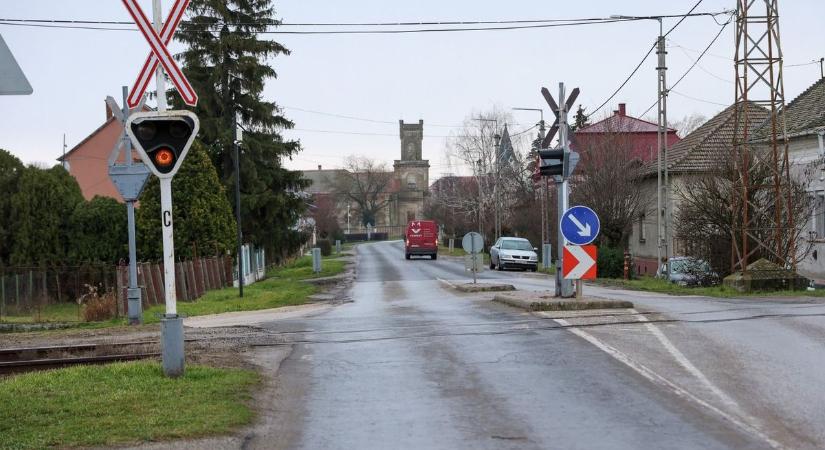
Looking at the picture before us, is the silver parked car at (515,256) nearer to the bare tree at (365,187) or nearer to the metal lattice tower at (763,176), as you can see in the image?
the metal lattice tower at (763,176)

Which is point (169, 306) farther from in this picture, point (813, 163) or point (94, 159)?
point (94, 159)

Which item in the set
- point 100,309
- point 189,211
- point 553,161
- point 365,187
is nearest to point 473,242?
point 553,161

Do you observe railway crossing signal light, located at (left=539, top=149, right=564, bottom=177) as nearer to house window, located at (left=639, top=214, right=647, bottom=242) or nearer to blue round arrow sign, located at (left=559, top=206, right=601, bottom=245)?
blue round arrow sign, located at (left=559, top=206, right=601, bottom=245)

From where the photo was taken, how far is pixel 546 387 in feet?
30.7

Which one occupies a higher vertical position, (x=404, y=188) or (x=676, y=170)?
(x=404, y=188)

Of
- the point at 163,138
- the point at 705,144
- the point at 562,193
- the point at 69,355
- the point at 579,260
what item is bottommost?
the point at 69,355

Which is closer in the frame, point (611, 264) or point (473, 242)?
point (473, 242)

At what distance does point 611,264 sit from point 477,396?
3398 cm

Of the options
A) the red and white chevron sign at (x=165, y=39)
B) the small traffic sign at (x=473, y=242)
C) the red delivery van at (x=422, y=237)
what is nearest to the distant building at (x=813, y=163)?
the small traffic sign at (x=473, y=242)

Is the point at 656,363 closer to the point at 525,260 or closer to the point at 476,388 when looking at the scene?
the point at 476,388

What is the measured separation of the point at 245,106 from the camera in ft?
148

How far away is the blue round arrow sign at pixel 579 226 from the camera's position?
15.8 meters

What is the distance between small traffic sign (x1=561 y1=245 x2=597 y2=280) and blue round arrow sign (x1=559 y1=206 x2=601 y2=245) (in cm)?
12

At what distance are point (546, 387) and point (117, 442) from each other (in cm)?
428
